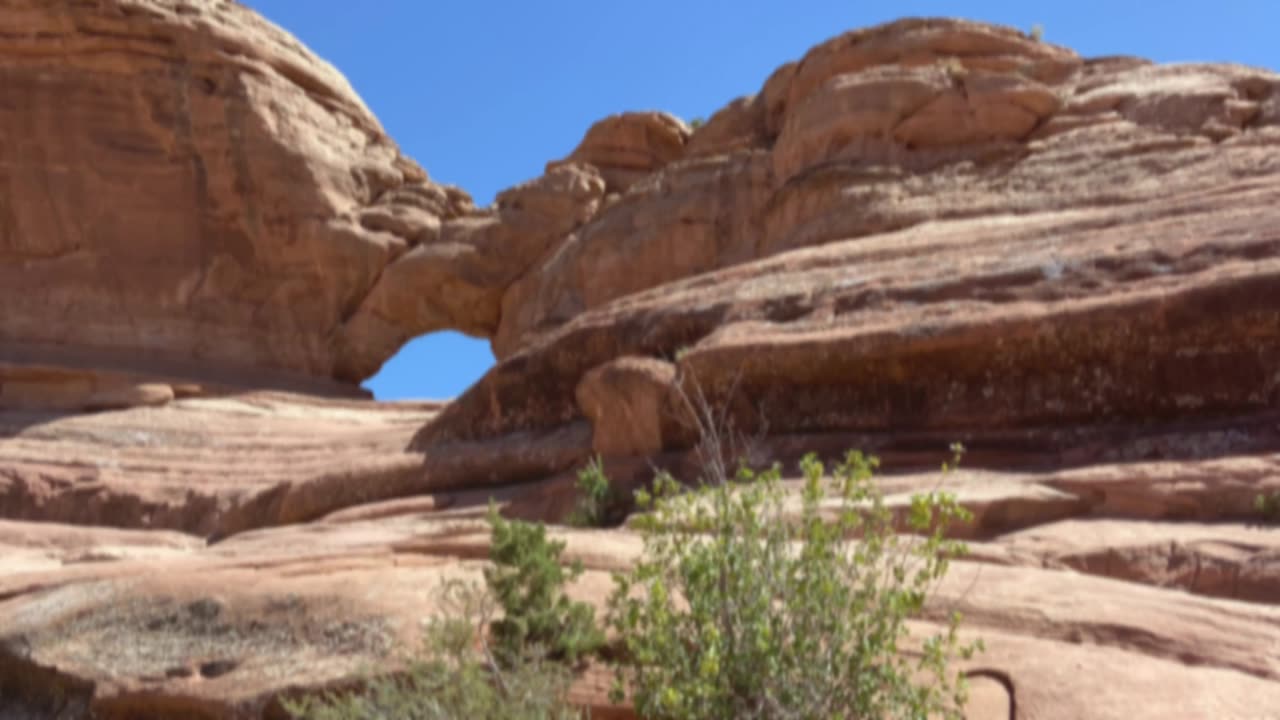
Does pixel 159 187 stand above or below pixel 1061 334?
above

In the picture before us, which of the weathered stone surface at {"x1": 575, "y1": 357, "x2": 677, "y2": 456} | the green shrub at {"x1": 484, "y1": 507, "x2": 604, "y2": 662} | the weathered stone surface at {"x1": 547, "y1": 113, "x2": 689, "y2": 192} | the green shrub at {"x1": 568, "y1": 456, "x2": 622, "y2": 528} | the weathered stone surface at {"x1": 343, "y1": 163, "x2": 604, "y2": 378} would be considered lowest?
the green shrub at {"x1": 484, "y1": 507, "x2": 604, "y2": 662}

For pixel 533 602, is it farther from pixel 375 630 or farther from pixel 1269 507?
pixel 1269 507

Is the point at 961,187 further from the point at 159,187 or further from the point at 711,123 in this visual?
the point at 159,187

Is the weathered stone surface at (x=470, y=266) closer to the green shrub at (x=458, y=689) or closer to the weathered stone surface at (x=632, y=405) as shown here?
the weathered stone surface at (x=632, y=405)

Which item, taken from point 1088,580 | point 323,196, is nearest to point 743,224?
point 323,196

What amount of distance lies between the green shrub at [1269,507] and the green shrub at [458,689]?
4886 millimetres

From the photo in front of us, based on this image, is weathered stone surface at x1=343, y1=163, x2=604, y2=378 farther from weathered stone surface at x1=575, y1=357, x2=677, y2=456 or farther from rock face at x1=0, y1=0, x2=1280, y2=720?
weathered stone surface at x1=575, y1=357, x2=677, y2=456

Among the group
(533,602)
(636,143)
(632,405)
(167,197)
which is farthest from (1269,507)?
(636,143)

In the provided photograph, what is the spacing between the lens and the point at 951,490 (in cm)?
838

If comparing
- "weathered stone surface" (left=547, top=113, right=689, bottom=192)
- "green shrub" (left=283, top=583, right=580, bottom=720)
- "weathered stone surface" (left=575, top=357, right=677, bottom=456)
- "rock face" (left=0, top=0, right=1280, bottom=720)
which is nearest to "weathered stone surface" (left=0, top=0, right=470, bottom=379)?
"rock face" (left=0, top=0, right=1280, bottom=720)

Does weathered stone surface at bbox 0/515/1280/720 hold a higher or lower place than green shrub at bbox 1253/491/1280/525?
lower

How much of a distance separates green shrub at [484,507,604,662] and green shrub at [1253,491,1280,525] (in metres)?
4.61

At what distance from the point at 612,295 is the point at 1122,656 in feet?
55.6

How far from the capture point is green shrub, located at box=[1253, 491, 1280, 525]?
24.1 feet
